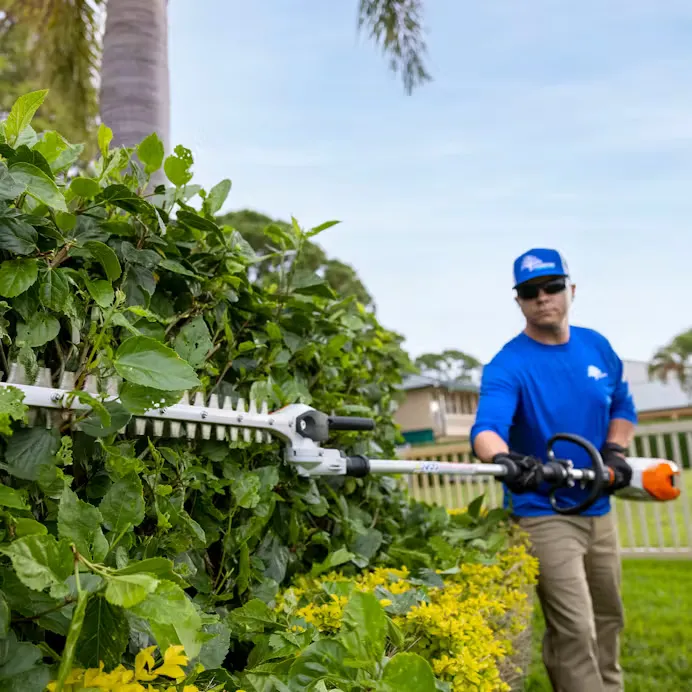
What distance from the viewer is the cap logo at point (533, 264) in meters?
2.96

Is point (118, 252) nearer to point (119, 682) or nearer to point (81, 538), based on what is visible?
point (81, 538)

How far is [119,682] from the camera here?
97 centimetres

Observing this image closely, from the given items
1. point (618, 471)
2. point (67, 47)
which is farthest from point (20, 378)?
point (67, 47)

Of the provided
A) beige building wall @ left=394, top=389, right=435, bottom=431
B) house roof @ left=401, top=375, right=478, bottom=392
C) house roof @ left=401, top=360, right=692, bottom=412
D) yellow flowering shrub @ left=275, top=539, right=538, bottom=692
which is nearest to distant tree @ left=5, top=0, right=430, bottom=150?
yellow flowering shrub @ left=275, top=539, right=538, bottom=692

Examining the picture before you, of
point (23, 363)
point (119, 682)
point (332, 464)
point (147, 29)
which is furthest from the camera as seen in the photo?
point (147, 29)

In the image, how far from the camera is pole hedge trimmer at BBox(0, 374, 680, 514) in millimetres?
1222

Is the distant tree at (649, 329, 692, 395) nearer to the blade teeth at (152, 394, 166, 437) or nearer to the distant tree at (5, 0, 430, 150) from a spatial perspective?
the distant tree at (5, 0, 430, 150)

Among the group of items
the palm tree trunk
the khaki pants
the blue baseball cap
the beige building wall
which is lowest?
the khaki pants

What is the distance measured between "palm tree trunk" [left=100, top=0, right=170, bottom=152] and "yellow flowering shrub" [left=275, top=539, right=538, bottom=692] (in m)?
2.39

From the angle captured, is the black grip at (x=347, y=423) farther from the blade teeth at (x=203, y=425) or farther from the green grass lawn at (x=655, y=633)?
the green grass lawn at (x=655, y=633)

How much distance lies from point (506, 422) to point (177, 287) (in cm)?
161

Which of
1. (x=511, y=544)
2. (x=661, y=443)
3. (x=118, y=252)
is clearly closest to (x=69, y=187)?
(x=118, y=252)

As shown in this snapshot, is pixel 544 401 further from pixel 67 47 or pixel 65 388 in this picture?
pixel 67 47

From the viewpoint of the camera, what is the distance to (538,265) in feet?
9.74
